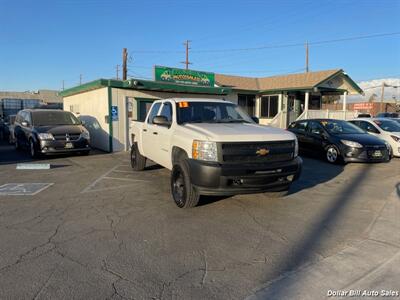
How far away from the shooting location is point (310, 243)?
4.21 metres

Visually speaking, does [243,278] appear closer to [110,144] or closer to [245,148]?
[245,148]

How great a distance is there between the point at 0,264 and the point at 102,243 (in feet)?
3.70

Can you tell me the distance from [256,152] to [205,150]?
828mm

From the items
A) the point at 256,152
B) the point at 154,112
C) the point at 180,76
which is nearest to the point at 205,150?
the point at 256,152

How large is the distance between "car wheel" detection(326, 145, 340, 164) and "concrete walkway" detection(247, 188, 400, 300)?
6.22m

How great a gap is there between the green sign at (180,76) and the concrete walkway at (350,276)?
13022mm

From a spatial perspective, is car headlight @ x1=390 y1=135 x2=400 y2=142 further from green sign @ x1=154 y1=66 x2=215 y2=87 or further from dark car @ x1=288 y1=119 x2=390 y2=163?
green sign @ x1=154 y1=66 x2=215 y2=87

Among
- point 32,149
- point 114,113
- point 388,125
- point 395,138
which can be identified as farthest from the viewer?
point 114,113

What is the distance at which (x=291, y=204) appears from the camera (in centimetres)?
597

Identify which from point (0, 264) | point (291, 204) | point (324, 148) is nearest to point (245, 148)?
point (291, 204)

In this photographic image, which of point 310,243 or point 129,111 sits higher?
point 129,111

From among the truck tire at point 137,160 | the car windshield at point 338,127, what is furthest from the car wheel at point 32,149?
the car windshield at point 338,127

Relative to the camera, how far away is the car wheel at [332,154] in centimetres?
1028

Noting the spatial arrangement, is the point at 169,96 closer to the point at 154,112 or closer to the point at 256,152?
the point at 154,112
